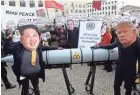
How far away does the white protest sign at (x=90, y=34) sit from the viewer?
5.88 metres

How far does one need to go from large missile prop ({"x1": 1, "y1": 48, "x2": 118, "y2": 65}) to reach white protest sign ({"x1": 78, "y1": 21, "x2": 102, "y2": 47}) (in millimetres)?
375

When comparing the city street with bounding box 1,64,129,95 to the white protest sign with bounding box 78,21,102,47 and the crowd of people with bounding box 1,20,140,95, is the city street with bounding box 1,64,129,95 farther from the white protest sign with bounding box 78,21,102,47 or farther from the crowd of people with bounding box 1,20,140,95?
the crowd of people with bounding box 1,20,140,95

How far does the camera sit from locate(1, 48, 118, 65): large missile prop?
5.36m

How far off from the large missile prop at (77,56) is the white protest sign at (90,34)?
375 millimetres

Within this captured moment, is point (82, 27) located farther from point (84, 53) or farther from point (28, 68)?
point (28, 68)

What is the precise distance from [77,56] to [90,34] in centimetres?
74

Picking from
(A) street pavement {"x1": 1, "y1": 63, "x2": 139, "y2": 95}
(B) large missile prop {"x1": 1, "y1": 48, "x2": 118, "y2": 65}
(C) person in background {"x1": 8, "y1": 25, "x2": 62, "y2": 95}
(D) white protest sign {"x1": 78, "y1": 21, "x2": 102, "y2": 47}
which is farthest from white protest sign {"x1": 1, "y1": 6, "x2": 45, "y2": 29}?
(C) person in background {"x1": 8, "y1": 25, "x2": 62, "y2": 95}

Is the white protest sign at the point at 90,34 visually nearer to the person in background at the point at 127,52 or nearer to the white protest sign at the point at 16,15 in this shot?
the person in background at the point at 127,52

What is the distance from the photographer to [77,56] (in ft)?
17.9

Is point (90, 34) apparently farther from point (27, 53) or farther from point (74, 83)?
point (27, 53)

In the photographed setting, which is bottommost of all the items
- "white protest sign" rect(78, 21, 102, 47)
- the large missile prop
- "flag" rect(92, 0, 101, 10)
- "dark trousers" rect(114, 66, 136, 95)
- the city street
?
the city street

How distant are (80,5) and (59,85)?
331ft

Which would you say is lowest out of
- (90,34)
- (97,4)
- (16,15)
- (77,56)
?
(77,56)

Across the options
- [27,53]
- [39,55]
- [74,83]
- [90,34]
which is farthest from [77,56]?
[74,83]
